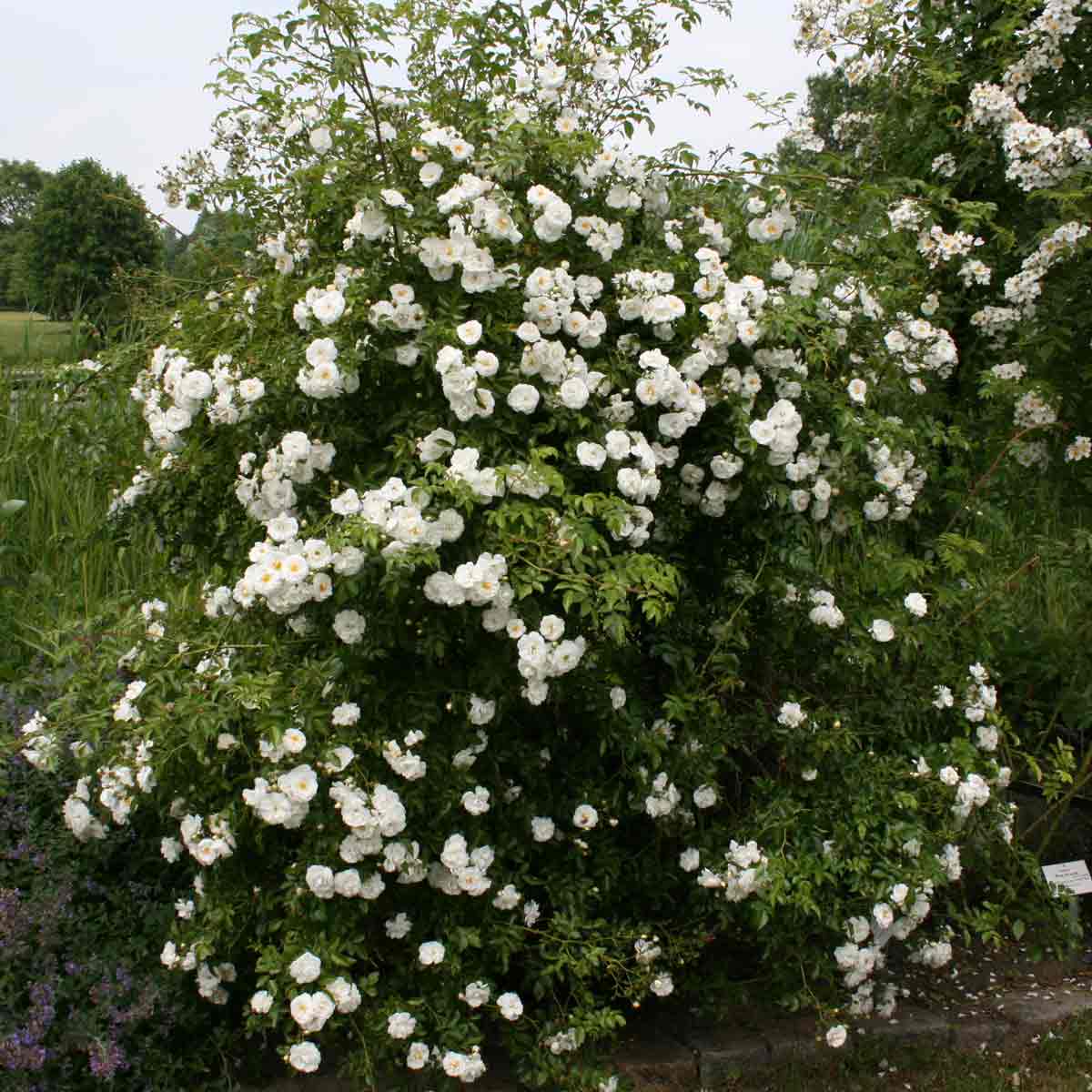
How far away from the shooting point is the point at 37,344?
5.77 m


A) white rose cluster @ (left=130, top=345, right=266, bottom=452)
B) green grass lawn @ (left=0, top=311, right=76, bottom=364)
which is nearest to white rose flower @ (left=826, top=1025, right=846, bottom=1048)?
white rose cluster @ (left=130, top=345, right=266, bottom=452)

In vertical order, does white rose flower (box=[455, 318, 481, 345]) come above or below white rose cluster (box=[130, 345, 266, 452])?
above

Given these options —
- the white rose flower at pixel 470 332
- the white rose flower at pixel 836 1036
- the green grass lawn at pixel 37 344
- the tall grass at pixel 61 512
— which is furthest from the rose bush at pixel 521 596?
the green grass lawn at pixel 37 344

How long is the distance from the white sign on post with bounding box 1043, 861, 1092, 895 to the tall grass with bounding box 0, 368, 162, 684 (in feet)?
9.24

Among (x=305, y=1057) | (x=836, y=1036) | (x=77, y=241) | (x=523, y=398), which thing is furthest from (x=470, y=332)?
(x=77, y=241)

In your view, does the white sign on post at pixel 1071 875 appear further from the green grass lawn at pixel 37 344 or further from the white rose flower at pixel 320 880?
the green grass lawn at pixel 37 344

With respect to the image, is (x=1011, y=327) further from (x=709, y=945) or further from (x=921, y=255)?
(x=709, y=945)

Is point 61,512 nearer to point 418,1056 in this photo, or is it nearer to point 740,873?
point 418,1056

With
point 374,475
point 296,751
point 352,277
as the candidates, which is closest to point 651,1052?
point 296,751

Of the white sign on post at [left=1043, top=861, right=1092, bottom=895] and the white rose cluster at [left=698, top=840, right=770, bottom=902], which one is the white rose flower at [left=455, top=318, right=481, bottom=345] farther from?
the white sign on post at [left=1043, top=861, right=1092, bottom=895]

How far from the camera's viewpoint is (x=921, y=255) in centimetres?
394

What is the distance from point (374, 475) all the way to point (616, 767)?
95cm

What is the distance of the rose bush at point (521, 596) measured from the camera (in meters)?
2.46

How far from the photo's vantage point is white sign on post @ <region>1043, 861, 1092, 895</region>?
3695 mm
